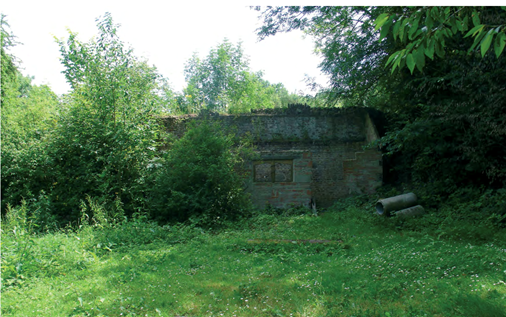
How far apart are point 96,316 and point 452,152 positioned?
964cm

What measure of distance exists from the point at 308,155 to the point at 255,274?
22.4 feet

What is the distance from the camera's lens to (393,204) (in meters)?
8.88

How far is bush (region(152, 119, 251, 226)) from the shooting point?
9312 mm

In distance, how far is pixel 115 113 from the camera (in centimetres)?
1034

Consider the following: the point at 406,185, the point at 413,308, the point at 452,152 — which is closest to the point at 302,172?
the point at 406,185

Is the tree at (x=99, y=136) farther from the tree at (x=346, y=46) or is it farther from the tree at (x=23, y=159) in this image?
the tree at (x=346, y=46)

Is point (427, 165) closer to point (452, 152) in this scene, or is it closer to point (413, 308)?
point (452, 152)

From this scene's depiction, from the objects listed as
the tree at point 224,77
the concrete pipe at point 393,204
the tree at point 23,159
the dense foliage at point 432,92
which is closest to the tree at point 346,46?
the dense foliage at point 432,92

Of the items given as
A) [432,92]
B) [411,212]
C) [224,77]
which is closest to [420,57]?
[411,212]

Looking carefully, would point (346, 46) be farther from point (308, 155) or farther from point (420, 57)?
point (420, 57)

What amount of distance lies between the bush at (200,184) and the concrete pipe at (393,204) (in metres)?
3.69

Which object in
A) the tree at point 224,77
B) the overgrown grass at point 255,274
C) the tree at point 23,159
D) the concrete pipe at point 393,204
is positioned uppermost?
the tree at point 224,77

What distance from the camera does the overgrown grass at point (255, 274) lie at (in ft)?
12.0

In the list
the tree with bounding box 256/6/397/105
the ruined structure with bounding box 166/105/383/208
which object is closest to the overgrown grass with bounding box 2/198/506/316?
the ruined structure with bounding box 166/105/383/208
